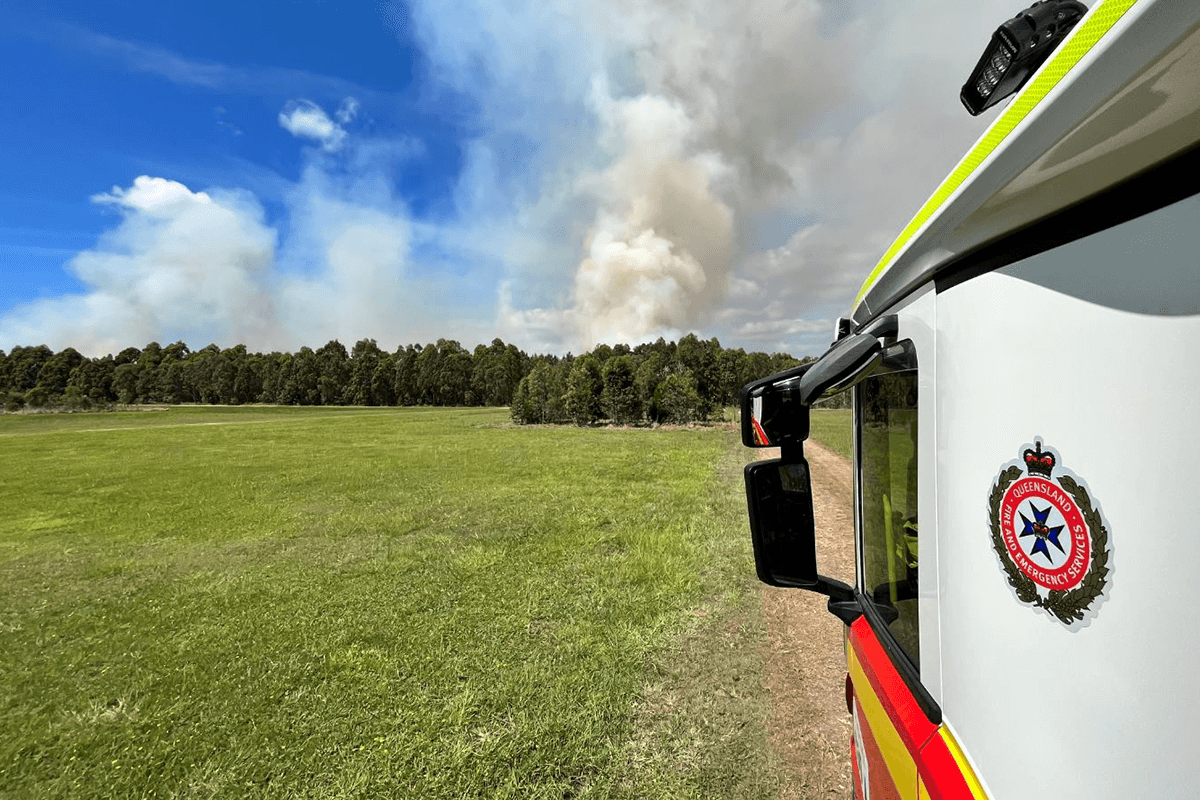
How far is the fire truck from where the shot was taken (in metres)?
0.61

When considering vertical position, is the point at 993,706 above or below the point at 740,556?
above

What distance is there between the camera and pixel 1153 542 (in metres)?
0.64

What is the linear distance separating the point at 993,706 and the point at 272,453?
27.7m

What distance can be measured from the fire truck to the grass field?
3397 mm

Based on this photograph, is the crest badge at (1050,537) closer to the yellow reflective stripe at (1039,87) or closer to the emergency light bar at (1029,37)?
the yellow reflective stripe at (1039,87)

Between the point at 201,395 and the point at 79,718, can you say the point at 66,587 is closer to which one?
the point at 79,718

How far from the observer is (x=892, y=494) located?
5.41 feet

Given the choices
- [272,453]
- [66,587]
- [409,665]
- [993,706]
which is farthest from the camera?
[272,453]

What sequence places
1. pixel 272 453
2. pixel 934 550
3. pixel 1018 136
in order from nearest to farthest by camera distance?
pixel 1018 136
pixel 934 550
pixel 272 453

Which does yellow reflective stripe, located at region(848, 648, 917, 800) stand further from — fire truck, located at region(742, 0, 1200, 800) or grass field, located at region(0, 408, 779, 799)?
grass field, located at region(0, 408, 779, 799)

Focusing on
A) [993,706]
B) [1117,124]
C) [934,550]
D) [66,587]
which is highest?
[1117,124]

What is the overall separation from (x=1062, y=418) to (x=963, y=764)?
0.78 metres

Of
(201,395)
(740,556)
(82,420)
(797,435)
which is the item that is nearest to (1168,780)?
(797,435)

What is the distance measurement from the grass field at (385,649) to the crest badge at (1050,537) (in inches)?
143
